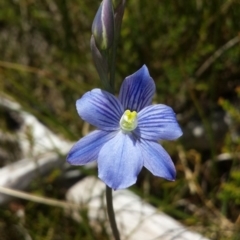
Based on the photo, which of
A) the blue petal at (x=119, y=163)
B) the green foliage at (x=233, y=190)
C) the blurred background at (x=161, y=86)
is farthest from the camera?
the blurred background at (x=161, y=86)

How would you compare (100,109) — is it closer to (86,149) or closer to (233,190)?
(86,149)

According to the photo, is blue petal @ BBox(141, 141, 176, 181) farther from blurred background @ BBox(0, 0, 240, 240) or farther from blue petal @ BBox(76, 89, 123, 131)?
blurred background @ BBox(0, 0, 240, 240)

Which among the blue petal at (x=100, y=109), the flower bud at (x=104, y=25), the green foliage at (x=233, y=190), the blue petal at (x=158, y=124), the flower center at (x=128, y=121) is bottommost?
the green foliage at (x=233, y=190)

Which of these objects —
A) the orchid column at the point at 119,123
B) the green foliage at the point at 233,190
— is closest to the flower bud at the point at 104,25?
the orchid column at the point at 119,123

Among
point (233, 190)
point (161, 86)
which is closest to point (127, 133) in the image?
point (233, 190)

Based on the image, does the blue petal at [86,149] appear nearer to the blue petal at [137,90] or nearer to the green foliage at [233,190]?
the blue petal at [137,90]

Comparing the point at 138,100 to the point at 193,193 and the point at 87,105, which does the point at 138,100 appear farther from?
the point at 193,193
